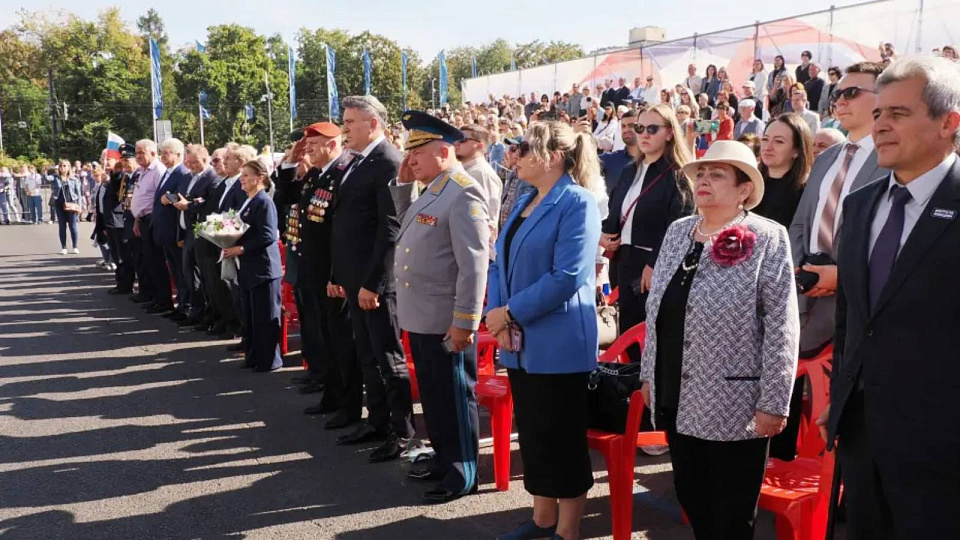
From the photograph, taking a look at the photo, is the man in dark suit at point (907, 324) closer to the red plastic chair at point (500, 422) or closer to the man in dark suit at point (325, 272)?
the red plastic chair at point (500, 422)

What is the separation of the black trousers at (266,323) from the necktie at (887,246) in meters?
5.79

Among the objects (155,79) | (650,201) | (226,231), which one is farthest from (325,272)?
(155,79)

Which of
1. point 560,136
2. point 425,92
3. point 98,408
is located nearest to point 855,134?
point 560,136

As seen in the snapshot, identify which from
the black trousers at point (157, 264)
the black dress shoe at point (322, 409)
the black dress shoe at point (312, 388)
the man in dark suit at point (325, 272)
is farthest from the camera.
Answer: the black trousers at point (157, 264)

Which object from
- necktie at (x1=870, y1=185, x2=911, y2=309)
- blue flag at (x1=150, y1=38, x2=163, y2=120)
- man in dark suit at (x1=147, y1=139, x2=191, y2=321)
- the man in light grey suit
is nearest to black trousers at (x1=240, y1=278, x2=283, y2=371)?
man in dark suit at (x1=147, y1=139, x2=191, y2=321)

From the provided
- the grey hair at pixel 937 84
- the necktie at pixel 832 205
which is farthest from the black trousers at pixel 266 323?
the grey hair at pixel 937 84

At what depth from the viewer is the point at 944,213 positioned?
221 cm

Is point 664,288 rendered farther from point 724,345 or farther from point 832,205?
point 832,205

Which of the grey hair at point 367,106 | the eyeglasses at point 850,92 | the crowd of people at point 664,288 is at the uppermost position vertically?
the grey hair at point 367,106

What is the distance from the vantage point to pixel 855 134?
400 centimetres

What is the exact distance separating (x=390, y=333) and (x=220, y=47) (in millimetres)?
72518

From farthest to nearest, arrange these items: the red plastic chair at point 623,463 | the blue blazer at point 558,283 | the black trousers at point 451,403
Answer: the black trousers at point 451,403
the red plastic chair at point 623,463
the blue blazer at point 558,283

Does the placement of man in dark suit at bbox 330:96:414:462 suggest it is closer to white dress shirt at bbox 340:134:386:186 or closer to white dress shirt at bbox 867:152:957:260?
white dress shirt at bbox 340:134:386:186

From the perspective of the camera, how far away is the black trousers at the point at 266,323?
7.35 m
